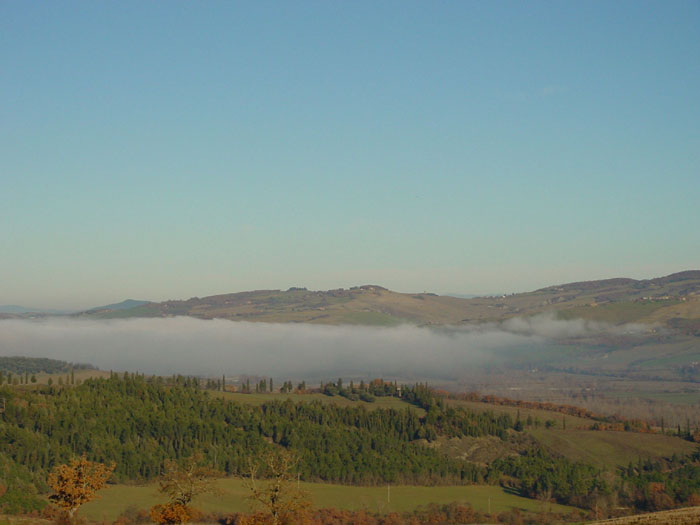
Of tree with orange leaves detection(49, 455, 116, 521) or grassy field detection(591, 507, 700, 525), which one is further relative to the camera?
tree with orange leaves detection(49, 455, 116, 521)

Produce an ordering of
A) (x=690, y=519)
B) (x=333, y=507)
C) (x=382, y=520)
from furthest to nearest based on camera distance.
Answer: (x=333, y=507) < (x=382, y=520) < (x=690, y=519)

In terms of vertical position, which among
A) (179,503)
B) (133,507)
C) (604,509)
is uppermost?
(179,503)

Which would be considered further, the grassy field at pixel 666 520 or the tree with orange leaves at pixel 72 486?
the tree with orange leaves at pixel 72 486

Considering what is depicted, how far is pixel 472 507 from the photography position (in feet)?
650

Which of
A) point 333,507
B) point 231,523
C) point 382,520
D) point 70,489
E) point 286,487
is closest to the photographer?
point 70,489

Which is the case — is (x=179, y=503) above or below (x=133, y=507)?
above

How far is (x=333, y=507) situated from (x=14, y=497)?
72.1 m

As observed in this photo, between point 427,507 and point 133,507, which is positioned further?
point 427,507

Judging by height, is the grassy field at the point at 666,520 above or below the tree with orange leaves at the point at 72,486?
below

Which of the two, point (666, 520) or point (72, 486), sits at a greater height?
point (72, 486)

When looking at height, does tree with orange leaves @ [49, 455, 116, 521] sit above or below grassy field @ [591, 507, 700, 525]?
above

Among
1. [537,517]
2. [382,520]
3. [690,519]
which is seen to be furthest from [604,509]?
[690,519]

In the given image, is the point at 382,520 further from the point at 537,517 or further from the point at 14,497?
the point at 14,497

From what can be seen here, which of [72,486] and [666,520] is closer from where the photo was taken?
[666,520]
